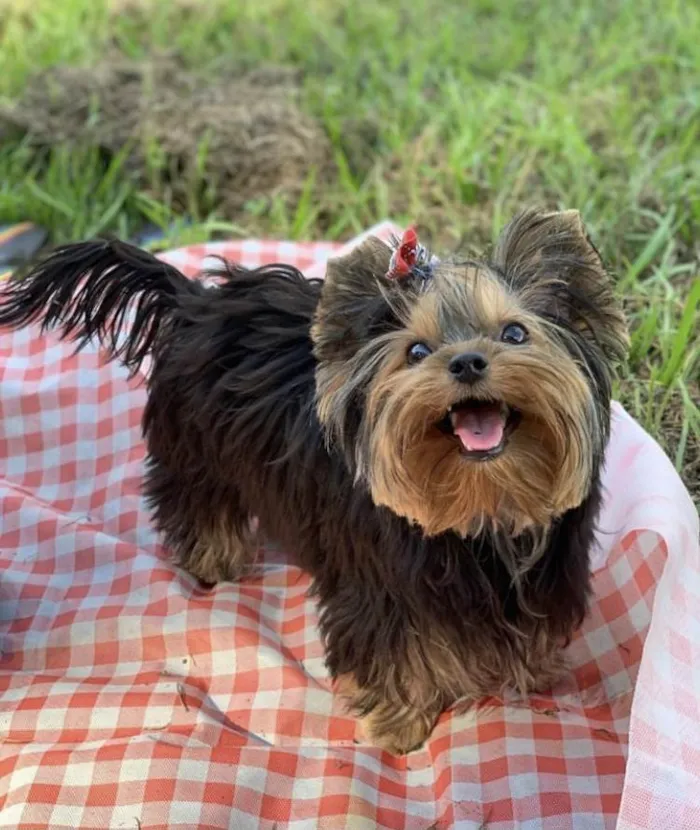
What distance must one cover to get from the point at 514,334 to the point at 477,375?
18 cm

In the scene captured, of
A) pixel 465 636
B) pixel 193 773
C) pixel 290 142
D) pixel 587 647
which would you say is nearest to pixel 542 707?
pixel 587 647

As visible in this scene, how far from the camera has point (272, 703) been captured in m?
2.74

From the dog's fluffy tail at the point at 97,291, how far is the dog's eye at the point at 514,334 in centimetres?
108

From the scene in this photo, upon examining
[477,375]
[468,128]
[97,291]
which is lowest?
[468,128]

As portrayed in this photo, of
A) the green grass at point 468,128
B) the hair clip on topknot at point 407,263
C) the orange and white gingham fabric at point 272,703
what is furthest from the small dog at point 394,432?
the green grass at point 468,128

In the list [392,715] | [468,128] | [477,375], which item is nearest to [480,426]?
[477,375]

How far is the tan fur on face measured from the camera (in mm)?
1747

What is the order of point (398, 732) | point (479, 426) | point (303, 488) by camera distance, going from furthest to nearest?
point (398, 732)
point (303, 488)
point (479, 426)

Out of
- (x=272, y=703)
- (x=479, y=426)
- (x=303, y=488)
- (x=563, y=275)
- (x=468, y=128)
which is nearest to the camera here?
(x=479, y=426)

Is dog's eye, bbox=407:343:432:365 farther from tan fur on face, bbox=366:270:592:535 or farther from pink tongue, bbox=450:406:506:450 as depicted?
pink tongue, bbox=450:406:506:450

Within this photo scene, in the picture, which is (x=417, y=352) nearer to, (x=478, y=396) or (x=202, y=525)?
(x=478, y=396)

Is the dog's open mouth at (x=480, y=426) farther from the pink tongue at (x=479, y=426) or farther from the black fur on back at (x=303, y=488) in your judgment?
the black fur on back at (x=303, y=488)

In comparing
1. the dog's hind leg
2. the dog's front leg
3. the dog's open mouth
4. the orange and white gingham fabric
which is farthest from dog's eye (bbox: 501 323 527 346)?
the dog's hind leg

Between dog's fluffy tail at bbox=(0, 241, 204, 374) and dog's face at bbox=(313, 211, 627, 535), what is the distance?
81 centimetres
